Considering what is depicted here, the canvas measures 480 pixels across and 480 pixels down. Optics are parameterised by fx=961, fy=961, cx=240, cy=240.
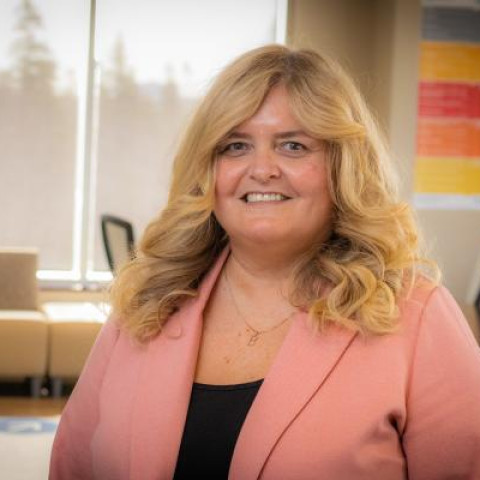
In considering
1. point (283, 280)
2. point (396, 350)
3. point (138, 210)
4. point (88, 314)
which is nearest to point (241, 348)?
point (283, 280)

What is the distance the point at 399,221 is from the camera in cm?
177

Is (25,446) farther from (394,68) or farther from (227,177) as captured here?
(394,68)

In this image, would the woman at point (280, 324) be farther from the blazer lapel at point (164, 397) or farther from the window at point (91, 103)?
the window at point (91, 103)

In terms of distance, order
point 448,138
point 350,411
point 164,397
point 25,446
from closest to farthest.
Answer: point 350,411 → point 164,397 → point 25,446 → point 448,138

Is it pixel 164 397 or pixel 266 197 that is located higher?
pixel 266 197

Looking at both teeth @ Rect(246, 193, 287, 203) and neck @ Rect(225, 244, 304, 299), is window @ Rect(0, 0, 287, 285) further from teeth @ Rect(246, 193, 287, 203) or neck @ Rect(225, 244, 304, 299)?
teeth @ Rect(246, 193, 287, 203)

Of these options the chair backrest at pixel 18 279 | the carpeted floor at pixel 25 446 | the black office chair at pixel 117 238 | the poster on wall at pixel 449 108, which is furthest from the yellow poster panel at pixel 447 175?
the carpeted floor at pixel 25 446

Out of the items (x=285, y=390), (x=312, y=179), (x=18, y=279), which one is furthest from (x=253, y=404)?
(x=18, y=279)

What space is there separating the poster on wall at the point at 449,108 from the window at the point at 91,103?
1362 mm

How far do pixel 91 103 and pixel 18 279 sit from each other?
1606 millimetres

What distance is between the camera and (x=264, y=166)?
1723mm

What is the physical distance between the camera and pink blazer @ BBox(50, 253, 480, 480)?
1563 millimetres

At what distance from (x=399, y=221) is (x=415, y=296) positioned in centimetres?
17

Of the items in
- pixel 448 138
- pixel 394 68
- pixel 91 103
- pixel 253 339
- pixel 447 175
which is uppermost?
pixel 394 68
